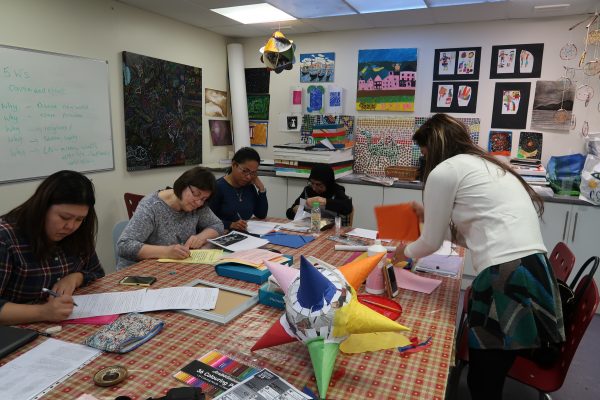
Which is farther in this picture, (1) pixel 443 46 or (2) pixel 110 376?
(1) pixel 443 46

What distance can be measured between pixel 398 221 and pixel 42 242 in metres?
1.45

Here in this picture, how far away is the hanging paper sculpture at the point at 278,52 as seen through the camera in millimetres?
2643

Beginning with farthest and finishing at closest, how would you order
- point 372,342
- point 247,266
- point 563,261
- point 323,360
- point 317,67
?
1. point 317,67
2. point 563,261
3. point 247,266
4. point 372,342
5. point 323,360

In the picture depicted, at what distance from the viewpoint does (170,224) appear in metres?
2.14

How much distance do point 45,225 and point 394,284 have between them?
4.18 ft

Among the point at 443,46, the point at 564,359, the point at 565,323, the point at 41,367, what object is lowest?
the point at 564,359

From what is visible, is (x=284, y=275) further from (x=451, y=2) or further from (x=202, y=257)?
(x=451, y=2)

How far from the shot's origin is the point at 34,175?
2.77 meters

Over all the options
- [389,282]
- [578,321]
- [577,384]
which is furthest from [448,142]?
[577,384]

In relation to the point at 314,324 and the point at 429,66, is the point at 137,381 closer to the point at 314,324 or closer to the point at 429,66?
the point at 314,324

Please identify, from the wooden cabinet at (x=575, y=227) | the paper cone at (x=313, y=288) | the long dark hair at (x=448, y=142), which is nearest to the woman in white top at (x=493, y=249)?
the long dark hair at (x=448, y=142)

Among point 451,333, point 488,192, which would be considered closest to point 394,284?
point 451,333

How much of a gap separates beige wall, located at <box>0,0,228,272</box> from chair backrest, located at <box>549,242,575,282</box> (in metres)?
3.09

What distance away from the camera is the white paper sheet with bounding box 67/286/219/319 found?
1377mm
